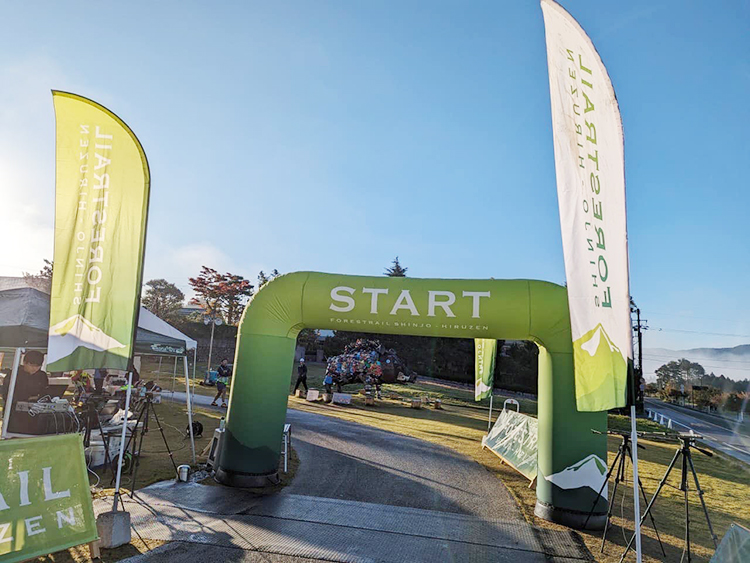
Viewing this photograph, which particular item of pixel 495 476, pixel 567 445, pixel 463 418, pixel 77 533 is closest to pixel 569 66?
pixel 567 445

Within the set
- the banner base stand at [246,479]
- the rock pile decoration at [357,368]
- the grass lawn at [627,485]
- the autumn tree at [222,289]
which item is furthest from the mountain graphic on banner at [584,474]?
the autumn tree at [222,289]

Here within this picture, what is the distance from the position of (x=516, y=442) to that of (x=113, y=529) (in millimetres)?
7977

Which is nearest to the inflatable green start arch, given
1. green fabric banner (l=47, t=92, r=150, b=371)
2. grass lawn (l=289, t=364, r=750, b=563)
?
grass lawn (l=289, t=364, r=750, b=563)

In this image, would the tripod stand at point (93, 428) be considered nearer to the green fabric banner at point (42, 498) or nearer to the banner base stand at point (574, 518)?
the green fabric banner at point (42, 498)

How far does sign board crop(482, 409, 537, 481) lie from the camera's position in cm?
923

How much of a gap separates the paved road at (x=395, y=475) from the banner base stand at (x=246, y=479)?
331 millimetres

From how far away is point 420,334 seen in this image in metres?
7.66

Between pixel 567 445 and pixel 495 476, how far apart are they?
118 inches

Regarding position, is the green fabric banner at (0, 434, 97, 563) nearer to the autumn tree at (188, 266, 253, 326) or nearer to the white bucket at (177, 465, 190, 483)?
the white bucket at (177, 465, 190, 483)

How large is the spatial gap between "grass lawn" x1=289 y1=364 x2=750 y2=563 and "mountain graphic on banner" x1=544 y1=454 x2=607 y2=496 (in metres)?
0.53

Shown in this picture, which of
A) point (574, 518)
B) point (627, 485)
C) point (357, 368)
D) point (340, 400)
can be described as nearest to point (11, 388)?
point (574, 518)

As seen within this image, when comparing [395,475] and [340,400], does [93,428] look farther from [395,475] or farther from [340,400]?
[340,400]

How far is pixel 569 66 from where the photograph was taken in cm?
482

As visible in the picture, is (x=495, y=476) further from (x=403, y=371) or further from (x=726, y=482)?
(x=403, y=371)
